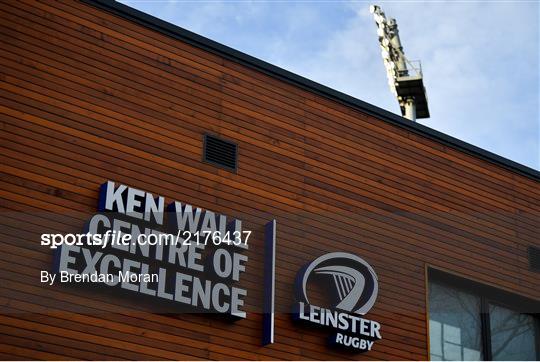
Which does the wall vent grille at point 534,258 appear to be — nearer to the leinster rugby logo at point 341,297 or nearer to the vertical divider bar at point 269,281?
the leinster rugby logo at point 341,297

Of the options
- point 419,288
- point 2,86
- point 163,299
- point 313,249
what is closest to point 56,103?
point 2,86

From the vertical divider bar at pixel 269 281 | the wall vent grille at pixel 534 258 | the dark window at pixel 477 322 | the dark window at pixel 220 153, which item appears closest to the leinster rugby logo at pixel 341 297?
the vertical divider bar at pixel 269 281

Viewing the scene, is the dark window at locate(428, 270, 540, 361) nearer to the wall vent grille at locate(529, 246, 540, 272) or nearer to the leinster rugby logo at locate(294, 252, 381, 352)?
the wall vent grille at locate(529, 246, 540, 272)

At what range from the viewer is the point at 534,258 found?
73.6ft

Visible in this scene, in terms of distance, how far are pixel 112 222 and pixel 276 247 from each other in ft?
10.5

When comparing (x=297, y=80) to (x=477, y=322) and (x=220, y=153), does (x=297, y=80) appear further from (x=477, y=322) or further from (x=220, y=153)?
(x=477, y=322)

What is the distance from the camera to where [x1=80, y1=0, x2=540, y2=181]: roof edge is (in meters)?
18.2

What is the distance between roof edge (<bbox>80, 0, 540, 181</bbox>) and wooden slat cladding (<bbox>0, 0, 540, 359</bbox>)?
0.13 metres

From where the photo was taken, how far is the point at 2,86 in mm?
16406

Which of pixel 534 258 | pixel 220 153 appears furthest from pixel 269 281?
pixel 534 258

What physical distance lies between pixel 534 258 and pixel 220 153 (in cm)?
798

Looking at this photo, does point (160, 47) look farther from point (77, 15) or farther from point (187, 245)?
point (187, 245)

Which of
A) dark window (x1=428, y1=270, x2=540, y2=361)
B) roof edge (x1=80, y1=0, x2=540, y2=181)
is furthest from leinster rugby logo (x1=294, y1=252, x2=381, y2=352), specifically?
roof edge (x1=80, y1=0, x2=540, y2=181)

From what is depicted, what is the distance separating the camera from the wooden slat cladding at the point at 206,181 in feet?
52.2
